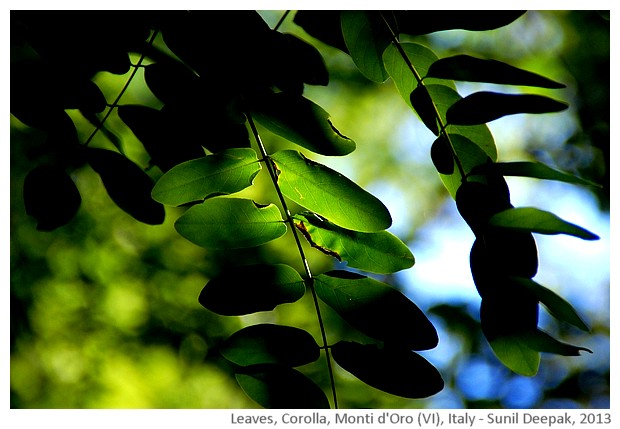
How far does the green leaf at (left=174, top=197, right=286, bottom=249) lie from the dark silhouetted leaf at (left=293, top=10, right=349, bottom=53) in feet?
1.13

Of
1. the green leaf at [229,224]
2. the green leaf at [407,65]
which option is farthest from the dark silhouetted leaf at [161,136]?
the green leaf at [407,65]

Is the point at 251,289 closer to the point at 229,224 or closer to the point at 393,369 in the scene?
the point at 229,224

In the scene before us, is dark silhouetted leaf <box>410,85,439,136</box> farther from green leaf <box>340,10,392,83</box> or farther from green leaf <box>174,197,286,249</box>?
green leaf <box>174,197,286,249</box>

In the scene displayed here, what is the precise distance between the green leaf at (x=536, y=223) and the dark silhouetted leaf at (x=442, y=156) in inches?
6.5

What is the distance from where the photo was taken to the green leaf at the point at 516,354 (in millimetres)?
842

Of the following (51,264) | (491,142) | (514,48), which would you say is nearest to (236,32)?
(491,142)

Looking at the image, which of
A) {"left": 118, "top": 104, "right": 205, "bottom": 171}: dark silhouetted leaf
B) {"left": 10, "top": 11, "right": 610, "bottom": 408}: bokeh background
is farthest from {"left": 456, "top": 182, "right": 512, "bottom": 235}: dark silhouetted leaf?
{"left": 10, "top": 11, "right": 610, "bottom": 408}: bokeh background

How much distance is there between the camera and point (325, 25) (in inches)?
44.4

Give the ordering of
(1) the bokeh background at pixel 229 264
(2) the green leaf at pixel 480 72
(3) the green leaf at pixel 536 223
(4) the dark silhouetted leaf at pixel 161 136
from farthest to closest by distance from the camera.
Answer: (1) the bokeh background at pixel 229 264 → (4) the dark silhouetted leaf at pixel 161 136 → (2) the green leaf at pixel 480 72 → (3) the green leaf at pixel 536 223

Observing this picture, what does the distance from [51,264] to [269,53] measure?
10.8 feet

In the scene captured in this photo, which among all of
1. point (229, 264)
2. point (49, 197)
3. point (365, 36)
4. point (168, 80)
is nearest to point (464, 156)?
point (365, 36)

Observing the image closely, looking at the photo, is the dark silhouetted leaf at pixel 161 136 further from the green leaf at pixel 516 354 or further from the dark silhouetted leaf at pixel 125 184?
the green leaf at pixel 516 354

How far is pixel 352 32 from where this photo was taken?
38.8 inches

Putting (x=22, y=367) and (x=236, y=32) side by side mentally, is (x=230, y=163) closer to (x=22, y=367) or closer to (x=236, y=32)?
(x=236, y=32)
